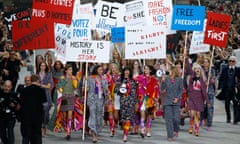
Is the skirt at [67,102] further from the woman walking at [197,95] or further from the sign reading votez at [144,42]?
the woman walking at [197,95]

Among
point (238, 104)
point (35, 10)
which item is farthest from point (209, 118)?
point (35, 10)

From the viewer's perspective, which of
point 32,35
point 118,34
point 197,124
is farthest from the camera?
point 118,34

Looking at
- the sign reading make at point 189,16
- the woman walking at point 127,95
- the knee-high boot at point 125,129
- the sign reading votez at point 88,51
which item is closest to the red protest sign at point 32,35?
the sign reading votez at point 88,51

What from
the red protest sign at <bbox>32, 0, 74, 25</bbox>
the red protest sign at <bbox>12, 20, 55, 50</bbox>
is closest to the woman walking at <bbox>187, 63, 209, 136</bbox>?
the red protest sign at <bbox>32, 0, 74, 25</bbox>

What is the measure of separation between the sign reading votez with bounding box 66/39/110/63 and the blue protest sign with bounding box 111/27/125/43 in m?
3.84

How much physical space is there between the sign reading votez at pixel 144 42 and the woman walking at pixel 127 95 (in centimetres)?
129

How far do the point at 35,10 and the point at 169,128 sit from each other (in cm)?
394

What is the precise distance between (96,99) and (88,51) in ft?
3.83

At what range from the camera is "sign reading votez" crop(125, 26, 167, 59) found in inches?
663

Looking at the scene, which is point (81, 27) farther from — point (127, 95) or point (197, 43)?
point (197, 43)

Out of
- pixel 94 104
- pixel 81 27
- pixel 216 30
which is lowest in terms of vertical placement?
pixel 94 104

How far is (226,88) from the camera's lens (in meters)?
19.3

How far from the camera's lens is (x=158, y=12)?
1908cm

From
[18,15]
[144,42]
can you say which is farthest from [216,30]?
[18,15]
